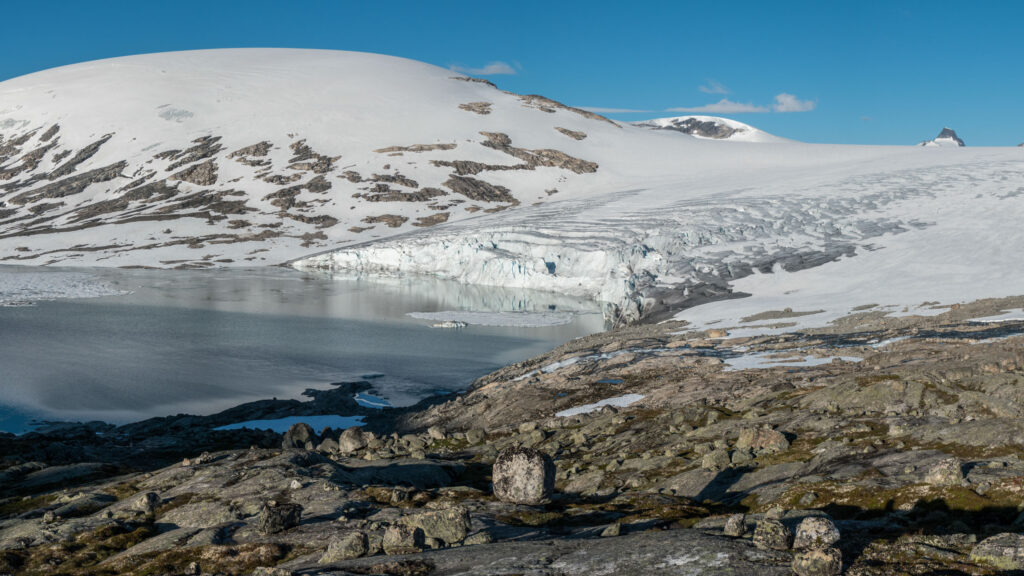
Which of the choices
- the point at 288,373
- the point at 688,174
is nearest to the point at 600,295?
the point at 288,373

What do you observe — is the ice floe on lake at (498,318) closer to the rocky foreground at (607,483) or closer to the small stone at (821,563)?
the rocky foreground at (607,483)

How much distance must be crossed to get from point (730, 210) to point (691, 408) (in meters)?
76.9

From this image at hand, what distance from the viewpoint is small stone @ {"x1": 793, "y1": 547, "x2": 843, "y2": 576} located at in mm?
10516

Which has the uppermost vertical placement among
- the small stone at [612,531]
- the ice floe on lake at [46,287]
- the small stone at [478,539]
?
the ice floe on lake at [46,287]

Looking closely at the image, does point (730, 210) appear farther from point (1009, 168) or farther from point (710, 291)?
point (1009, 168)

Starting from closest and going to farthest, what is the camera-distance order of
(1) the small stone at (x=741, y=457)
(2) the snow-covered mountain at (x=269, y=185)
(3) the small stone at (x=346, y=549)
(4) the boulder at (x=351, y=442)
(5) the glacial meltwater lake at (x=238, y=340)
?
(3) the small stone at (x=346, y=549) < (1) the small stone at (x=741, y=457) < (4) the boulder at (x=351, y=442) < (5) the glacial meltwater lake at (x=238, y=340) < (2) the snow-covered mountain at (x=269, y=185)

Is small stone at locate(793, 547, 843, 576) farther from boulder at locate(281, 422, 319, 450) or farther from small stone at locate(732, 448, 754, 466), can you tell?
boulder at locate(281, 422, 319, 450)

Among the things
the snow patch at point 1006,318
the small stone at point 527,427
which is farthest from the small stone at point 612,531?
the snow patch at point 1006,318

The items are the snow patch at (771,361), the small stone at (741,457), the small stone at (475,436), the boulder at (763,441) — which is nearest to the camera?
the small stone at (741,457)

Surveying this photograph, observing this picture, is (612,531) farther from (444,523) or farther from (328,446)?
(328,446)

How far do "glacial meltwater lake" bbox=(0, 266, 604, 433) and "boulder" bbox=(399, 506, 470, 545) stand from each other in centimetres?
3075

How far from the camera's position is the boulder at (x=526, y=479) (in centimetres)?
1977

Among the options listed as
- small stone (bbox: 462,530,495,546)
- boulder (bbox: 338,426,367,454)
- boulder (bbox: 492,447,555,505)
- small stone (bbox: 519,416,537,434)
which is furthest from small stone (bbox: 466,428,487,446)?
small stone (bbox: 462,530,495,546)

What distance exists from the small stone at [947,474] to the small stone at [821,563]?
6320 millimetres
